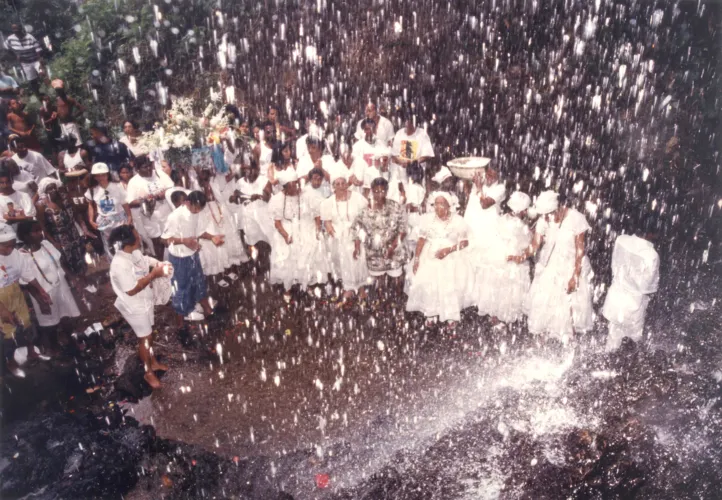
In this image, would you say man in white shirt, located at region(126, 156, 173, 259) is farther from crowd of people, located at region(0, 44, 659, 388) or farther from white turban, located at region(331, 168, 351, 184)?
white turban, located at region(331, 168, 351, 184)

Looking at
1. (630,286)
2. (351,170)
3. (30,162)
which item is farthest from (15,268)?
(630,286)

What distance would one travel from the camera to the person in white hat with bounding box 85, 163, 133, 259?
25.8ft

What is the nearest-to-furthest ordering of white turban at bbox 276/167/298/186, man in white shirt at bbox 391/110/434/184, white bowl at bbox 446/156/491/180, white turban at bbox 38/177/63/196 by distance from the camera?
white turban at bbox 276/167/298/186 < white turban at bbox 38/177/63/196 < white bowl at bbox 446/156/491/180 < man in white shirt at bbox 391/110/434/184

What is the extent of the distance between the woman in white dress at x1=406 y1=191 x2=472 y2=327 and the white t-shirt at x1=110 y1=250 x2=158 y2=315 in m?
3.57

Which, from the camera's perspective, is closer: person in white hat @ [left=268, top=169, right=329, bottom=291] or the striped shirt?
person in white hat @ [left=268, top=169, right=329, bottom=291]

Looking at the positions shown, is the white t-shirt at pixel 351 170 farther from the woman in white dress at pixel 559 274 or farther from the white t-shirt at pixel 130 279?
the white t-shirt at pixel 130 279

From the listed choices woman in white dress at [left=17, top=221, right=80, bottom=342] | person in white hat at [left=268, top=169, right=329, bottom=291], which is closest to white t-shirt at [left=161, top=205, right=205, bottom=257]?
person in white hat at [left=268, top=169, right=329, bottom=291]

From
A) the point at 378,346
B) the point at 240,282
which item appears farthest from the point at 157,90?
the point at 378,346

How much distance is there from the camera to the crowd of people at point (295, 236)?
621cm

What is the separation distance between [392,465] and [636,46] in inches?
493

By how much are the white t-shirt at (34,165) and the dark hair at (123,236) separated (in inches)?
184

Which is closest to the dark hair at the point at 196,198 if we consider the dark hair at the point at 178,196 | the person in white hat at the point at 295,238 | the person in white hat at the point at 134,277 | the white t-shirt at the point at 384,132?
the dark hair at the point at 178,196

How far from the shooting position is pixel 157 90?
48.0 feet

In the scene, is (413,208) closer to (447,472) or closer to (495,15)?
(447,472)
